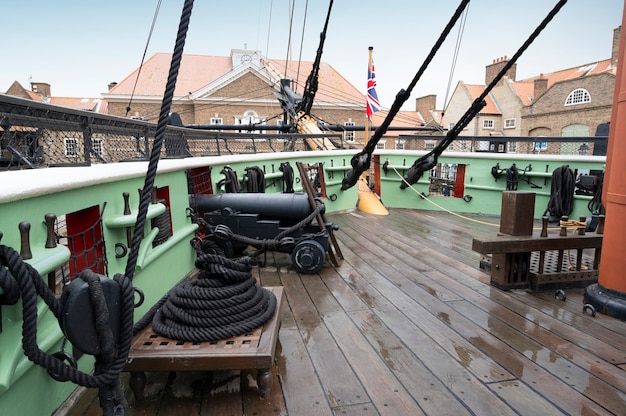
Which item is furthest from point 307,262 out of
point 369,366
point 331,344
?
point 369,366

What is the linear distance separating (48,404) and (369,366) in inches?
60.7

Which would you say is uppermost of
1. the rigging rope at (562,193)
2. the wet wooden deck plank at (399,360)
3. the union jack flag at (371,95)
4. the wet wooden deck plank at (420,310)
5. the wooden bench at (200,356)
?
the union jack flag at (371,95)

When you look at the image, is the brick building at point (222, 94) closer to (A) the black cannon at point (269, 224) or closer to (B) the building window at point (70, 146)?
(A) the black cannon at point (269, 224)

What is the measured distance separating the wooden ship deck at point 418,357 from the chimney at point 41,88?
129ft

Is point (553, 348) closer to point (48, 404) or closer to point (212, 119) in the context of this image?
point (48, 404)

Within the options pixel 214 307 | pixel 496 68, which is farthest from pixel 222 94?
pixel 214 307

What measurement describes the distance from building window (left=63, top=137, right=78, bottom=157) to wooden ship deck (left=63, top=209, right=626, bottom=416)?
159cm

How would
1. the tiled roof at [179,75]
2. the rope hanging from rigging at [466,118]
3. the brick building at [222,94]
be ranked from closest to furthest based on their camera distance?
the rope hanging from rigging at [466,118]
the brick building at [222,94]
the tiled roof at [179,75]

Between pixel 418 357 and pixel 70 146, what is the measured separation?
8.98ft

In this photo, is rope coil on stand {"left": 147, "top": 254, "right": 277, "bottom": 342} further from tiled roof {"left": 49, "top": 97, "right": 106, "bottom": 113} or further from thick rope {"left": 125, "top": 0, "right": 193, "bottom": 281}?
tiled roof {"left": 49, "top": 97, "right": 106, "bottom": 113}

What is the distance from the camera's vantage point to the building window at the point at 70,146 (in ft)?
9.04

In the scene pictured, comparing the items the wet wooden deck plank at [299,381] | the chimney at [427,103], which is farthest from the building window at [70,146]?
the chimney at [427,103]

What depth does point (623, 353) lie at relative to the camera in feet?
8.05

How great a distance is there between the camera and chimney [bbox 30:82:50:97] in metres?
34.7
